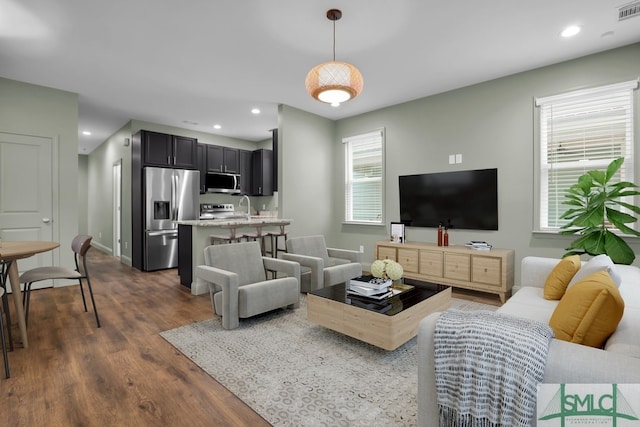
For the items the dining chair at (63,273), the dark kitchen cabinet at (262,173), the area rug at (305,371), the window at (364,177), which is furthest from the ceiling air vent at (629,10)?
the dark kitchen cabinet at (262,173)

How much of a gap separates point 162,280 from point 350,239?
3.26 meters

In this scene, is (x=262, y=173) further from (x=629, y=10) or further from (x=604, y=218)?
(x=629, y=10)

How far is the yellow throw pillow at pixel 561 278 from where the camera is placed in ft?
7.88

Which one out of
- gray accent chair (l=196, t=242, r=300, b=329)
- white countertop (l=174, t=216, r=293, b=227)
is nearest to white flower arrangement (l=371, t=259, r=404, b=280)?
gray accent chair (l=196, t=242, r=300, b=329)

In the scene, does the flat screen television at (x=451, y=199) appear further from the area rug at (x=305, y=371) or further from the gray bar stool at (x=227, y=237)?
the gray bar stool at (x=227, y=237)

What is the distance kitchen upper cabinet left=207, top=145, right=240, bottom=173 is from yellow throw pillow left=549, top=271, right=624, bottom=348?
21.6ft

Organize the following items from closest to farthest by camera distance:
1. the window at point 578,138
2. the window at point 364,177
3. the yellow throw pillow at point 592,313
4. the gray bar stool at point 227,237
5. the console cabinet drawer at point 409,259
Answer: the yellow throw pillow at point 592,313 → the window at point 578,138 → the gray bar stool at point 227,237 → the console cabinet drawer at point 409,259 → the window at point 364,177

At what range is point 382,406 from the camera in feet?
6.19

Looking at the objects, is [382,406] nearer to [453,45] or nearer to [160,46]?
[453,45]

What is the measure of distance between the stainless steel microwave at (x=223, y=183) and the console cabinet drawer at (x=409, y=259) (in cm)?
412

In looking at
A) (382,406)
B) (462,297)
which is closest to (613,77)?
(462,297)

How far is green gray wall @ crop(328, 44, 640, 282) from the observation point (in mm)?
3711

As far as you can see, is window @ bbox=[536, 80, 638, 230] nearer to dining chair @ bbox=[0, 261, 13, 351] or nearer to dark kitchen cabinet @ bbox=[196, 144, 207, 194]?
dining chair @ bbox=[0, 261, 13, 351]

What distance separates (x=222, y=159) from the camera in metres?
7.12
